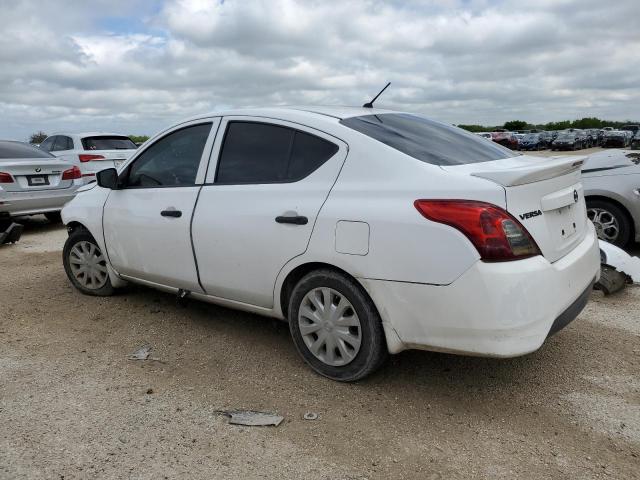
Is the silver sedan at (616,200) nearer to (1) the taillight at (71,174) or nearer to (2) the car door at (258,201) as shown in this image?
(2) the car door at (258,201)

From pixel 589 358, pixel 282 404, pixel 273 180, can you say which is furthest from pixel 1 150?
pixel 589 358

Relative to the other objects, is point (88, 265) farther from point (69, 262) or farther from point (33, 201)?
point (33, 201)

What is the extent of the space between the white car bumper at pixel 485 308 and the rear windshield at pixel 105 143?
9869 millimetres

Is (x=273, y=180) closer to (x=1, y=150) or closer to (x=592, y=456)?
(x=592, y=456)

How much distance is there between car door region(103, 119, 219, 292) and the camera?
3895 millimetres

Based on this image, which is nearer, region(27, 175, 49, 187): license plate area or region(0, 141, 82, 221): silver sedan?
region(0, 141, 82, 221): silver sedan

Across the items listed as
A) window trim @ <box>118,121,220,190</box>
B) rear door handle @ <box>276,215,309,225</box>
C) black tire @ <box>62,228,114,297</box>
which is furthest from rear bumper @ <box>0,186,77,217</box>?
rear door handle @ <box>276,215,309,225</box>

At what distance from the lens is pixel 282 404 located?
10.3 ft

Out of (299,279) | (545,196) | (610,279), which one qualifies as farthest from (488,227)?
(610,279)

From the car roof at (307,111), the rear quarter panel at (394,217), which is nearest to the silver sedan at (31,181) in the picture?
Result: the car roof at (307,111)

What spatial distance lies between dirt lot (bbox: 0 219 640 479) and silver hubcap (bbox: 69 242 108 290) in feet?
1.85

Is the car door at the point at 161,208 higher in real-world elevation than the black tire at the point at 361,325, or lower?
higher

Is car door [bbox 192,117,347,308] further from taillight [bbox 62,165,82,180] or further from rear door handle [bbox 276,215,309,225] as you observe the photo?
taillight [bbox 62,165,82,180]

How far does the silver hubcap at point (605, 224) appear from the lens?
6.17 metres
